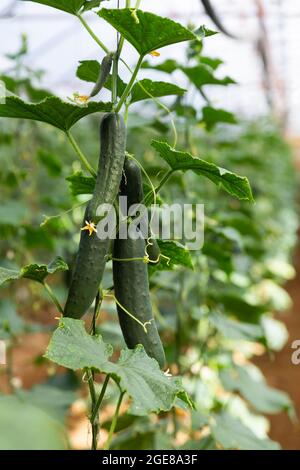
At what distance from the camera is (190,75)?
1665 millimetres

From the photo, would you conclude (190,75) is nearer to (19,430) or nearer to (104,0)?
(104,0)

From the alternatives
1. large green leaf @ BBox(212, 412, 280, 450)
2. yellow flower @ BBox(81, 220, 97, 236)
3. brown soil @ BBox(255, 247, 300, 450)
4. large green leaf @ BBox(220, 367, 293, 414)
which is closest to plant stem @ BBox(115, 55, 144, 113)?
yellow flower @ BBox(81, 220, 97, 236)

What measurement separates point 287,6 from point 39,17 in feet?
12.6

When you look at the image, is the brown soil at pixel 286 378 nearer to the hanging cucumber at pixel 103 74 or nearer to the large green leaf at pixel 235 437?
the large green leaf at pixel 235 437

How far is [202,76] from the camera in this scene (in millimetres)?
1660

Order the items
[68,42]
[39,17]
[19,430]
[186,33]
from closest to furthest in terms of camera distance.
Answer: [19,430] → [186,33] → [39,17] → [68,42]

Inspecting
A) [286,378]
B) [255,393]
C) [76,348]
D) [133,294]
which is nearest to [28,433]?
[76,348]

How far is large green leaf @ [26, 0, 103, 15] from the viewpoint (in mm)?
842

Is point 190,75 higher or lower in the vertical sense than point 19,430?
higher

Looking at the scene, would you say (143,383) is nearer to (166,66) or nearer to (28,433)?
(28,433)

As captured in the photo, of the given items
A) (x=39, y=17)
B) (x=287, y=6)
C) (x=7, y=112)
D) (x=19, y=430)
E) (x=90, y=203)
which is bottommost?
(x=19, y=430)

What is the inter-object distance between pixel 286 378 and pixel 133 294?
3407 millimetres

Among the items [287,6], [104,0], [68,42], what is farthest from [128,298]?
[287,6]
